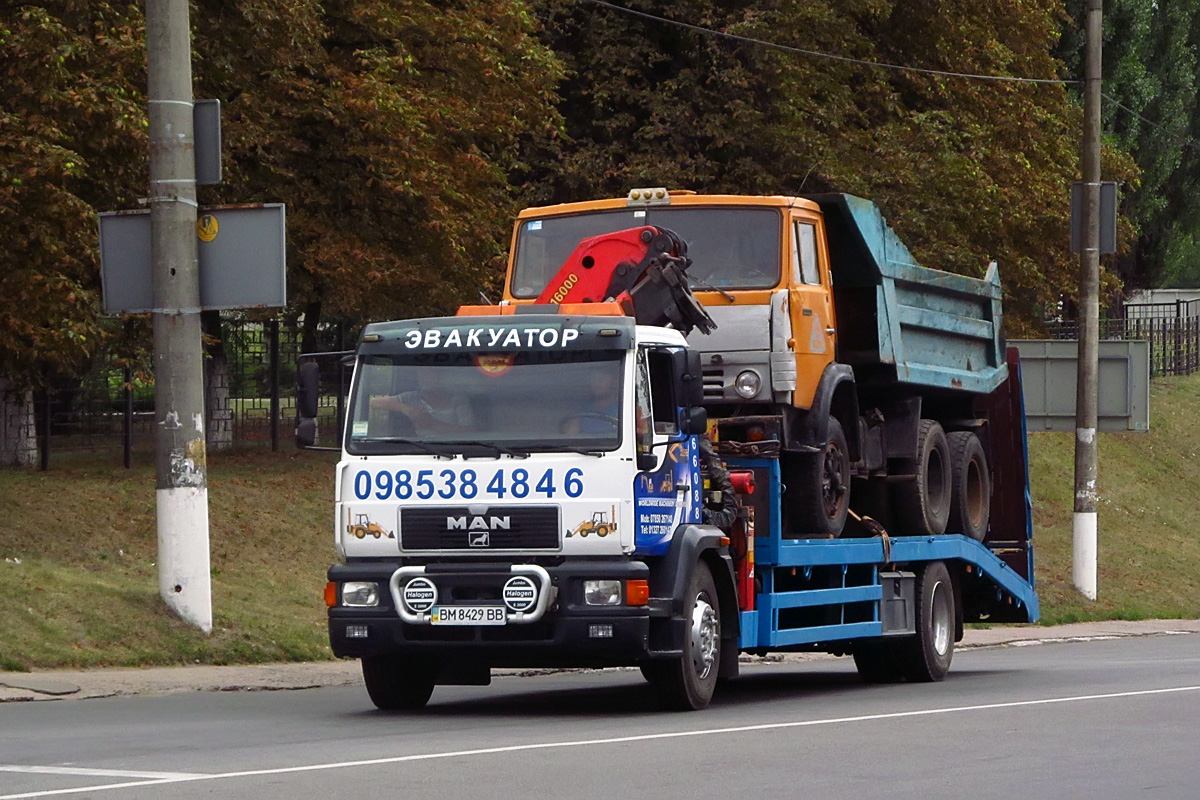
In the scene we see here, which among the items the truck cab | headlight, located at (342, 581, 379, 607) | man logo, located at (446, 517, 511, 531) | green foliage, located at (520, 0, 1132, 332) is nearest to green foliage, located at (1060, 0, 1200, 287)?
green foliage, located at (520, 0, 1132, 332)

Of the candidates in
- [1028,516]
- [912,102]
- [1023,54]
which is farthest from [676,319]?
[1023,54]

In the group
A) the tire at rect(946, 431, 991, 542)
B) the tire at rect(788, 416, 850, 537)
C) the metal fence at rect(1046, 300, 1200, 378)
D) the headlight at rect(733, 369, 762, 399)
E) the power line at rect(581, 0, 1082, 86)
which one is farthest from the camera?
the metal fence at rect(1046, 300, 1200, 378)

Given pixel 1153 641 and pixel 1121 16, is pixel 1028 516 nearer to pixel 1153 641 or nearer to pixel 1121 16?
pixel 1153 641

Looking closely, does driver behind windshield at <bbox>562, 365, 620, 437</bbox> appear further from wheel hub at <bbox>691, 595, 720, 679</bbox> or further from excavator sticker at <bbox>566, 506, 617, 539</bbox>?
wheel hub at <bbox>691, 595, 720, 679</bbox>

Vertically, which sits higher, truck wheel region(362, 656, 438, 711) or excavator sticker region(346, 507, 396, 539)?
excavator sticker region(346, 507, 396, 539)

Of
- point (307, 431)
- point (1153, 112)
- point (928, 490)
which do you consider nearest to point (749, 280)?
point (928, 490)

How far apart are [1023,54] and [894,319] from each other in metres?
23.1

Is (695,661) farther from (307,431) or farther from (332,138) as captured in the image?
(332,138)

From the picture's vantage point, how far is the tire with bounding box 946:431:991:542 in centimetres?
1797

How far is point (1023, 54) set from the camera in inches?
1491

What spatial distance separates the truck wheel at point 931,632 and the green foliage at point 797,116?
15092mm

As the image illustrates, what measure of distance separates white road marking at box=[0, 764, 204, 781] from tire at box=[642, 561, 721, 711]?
4.15 metres

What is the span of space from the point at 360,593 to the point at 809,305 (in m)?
4.24

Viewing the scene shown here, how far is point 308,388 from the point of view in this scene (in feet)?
44.0
